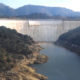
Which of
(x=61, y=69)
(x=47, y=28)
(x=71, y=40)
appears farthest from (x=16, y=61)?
(x=47, y=28)

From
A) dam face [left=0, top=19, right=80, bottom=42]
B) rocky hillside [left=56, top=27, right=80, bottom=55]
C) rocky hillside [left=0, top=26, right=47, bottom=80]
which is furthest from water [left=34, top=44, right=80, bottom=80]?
dam face [left=0, top=19, right=80, bottom=42]

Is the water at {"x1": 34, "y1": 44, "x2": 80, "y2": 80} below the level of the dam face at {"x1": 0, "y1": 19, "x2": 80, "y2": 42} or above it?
below

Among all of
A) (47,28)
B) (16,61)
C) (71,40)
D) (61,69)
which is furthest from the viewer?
(47,28)

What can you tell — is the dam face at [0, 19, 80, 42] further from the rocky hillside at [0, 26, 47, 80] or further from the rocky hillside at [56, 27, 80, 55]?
the rocky hillside at [0, 26, 47, 80]

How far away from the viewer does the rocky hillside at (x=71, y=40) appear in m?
31.5

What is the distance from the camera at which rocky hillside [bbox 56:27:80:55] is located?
3146 cm

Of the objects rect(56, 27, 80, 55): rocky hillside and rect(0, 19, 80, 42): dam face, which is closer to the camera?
rect(56, 27, 80, 55): rocky hillside

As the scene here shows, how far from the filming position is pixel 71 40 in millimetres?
34594

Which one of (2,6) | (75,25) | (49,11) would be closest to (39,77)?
(75,25)

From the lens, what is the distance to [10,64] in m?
17.0

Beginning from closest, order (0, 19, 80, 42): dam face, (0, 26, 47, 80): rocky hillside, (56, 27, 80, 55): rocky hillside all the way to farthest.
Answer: (0, 26, 47, 80): rocky hillside → (56, 27, 80, 55): rocky hillside → (0, 19, 80, 42): dam face

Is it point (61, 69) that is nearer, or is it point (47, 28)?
point (61, 69)

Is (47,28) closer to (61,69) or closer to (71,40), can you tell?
(71,40)

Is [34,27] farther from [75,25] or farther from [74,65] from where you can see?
[74,65]
